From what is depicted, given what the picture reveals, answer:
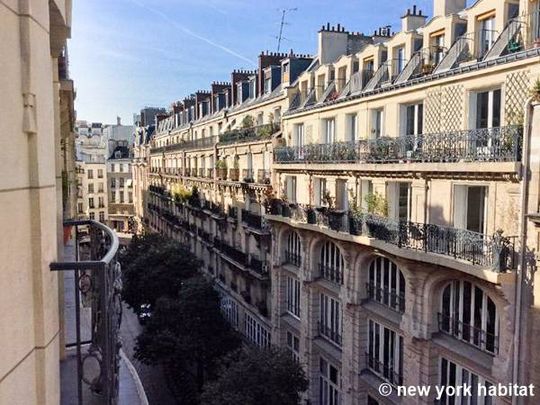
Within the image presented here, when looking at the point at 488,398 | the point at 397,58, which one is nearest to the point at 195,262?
the point at 397,58

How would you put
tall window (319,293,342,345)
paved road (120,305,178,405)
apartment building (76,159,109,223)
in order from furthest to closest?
apartment building (76,159,109,223) → paved road (120,305,178,405) → tall window (319,293,342,345)

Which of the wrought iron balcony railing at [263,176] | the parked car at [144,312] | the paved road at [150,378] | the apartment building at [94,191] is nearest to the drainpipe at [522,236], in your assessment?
the wrought iron balcony railing at [263,176]

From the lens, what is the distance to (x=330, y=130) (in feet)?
84.8

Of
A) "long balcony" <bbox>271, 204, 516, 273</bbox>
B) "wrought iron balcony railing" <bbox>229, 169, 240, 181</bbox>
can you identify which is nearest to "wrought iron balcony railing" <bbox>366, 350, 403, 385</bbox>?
"long balcony" <bbox>271, 204, 516, 273</bbox>

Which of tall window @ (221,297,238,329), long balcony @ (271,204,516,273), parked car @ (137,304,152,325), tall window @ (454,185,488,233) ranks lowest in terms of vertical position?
parked car @ (137,304,152,325)

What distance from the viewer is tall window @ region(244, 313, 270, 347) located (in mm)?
32688

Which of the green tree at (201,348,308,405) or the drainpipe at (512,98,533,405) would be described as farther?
the green tree at (201,348,308,405)

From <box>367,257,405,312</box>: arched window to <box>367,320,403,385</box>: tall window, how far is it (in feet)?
3.45

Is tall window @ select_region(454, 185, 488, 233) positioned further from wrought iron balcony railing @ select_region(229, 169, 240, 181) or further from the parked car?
the parked car

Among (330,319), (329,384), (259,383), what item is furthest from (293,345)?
(259,383)

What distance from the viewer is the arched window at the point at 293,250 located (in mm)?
28047

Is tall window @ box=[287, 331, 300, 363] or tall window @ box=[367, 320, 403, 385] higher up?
tall window @ box=[367, 320, 403, 385]

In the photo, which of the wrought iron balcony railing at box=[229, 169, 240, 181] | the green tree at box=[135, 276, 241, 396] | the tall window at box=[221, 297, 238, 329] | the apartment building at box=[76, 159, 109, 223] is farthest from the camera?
the apartment building at box=[76, 159, 109, 223]

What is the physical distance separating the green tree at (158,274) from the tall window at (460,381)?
956 inches
